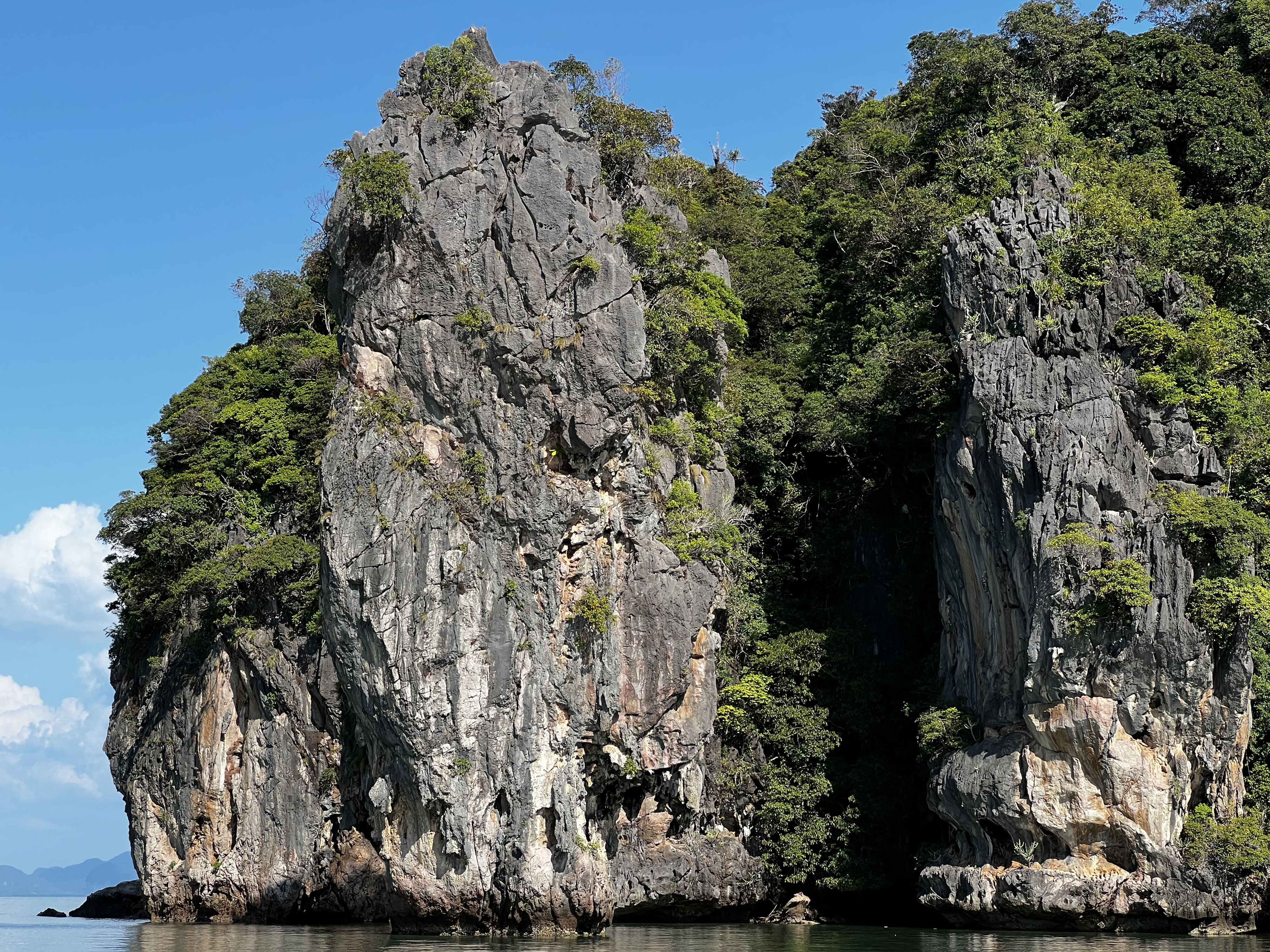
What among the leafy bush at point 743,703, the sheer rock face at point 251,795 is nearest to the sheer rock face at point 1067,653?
the leafy bush at point 743,703

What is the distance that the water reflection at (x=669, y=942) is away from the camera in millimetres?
21703

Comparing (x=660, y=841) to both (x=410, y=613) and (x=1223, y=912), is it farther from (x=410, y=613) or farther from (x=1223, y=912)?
(x=1223, y=912)

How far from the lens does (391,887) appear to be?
Answer: 2570 cm

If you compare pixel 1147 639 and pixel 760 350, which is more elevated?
pixel 760 350

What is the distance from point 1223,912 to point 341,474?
19.4 meters

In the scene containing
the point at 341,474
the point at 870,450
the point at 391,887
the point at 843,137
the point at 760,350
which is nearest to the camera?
the point at 391,887

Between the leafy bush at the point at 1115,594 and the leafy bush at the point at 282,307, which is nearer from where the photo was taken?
the leafy bush at the point at 1115,594

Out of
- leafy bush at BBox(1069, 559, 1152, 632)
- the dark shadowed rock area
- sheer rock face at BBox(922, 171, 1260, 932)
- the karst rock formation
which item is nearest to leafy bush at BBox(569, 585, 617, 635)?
the karst rock formation

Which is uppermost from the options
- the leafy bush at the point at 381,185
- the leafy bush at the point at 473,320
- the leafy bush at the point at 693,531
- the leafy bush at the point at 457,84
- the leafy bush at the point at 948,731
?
the leafy bush at the point at 457,84

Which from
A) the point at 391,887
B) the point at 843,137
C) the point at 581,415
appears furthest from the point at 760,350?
the point at 391,887

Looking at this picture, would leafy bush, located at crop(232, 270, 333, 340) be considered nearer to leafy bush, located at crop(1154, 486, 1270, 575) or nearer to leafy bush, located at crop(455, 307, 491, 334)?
leafy bush, located at crop(455, 307, 491, 334)

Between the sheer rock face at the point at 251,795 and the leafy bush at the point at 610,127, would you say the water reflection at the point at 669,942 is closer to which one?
the sheer rock face at the point at 251,795

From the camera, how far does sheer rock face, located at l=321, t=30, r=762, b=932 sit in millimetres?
25500

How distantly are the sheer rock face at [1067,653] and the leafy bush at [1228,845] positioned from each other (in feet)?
0.91
